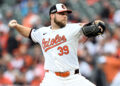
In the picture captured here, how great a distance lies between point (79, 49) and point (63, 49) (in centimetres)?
440

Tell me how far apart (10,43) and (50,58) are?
600 cm

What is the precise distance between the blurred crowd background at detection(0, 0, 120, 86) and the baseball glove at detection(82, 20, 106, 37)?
1.92 meters

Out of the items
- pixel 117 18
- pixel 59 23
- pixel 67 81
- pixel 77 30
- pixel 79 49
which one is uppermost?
pixel 59 23

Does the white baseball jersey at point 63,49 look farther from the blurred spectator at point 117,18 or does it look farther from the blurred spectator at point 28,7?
the blurred spectator at point 28,7

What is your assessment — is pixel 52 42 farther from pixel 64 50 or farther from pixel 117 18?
pixel 117 18

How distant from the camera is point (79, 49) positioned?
34.2 feet

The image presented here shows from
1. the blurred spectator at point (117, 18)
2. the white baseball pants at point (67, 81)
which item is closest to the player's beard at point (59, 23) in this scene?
the white baseball pants at point (67, 81)

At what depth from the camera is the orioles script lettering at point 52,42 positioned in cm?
609

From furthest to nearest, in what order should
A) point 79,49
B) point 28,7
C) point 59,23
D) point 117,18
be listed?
point 28,7 → point 117,18 → point 79,49 → point 59,23

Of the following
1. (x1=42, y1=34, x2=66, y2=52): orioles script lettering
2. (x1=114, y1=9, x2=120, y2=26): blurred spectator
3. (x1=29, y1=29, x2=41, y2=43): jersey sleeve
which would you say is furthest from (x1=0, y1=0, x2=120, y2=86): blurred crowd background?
(x1=42, y1=34, x2=66, y2=52): orioles script lettering

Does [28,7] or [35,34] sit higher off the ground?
[28,7]

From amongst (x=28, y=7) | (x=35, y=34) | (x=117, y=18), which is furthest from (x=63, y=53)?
(x=28, y=7)

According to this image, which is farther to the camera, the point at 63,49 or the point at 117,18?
the point at 117,18

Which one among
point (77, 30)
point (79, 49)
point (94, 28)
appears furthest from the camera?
point (79, 49)
